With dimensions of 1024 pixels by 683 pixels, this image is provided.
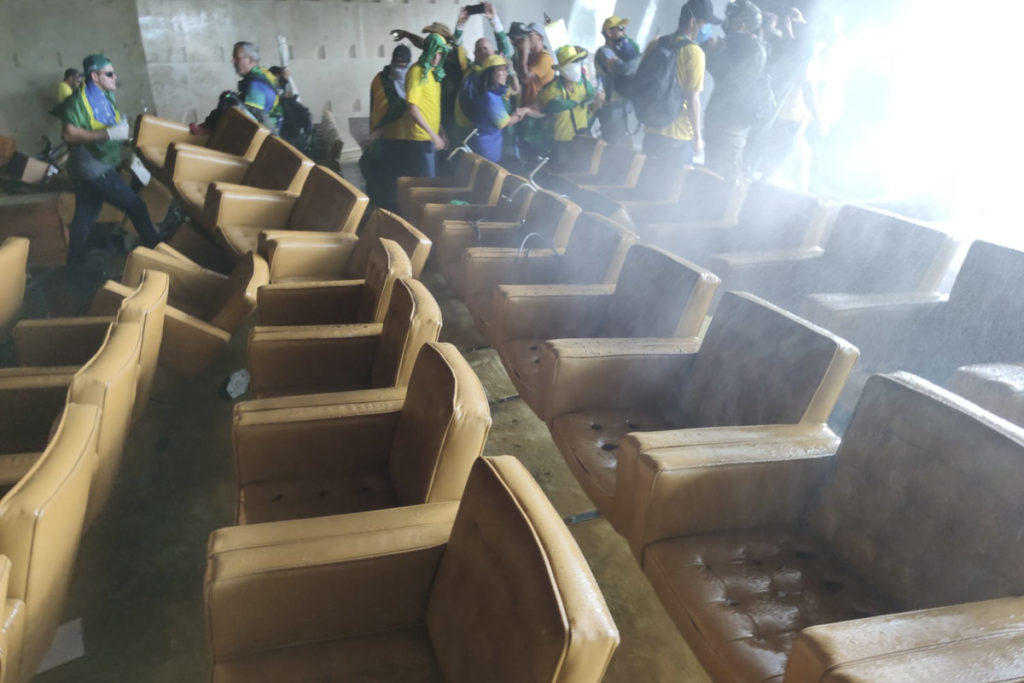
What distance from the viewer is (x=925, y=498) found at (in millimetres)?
1236

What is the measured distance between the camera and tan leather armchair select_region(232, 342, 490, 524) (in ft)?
4.47

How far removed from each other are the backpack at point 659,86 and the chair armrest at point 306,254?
235 centimetres

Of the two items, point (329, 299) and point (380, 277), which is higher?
point (380, 277)

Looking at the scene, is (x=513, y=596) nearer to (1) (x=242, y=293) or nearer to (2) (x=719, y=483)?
(2) (x=719, y=483)

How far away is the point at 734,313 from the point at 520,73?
13.7ft

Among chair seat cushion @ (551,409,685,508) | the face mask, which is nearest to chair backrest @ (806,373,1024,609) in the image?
chair seat cushion @ (551,409,685,508)

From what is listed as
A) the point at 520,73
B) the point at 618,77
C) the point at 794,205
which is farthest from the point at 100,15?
the point at 794,205

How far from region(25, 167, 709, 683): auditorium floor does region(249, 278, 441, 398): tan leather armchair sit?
509 mm

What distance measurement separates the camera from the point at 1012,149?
13.5ft

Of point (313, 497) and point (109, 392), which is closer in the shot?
point (109, 392)

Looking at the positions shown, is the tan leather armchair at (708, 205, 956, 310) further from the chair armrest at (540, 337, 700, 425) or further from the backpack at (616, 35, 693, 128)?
the backpack at (616, 35, 693, 128)

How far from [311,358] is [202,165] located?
9.79ft

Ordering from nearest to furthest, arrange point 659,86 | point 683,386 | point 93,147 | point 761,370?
point 761,370 < point 683,386 < point 93,147 < point 659,86

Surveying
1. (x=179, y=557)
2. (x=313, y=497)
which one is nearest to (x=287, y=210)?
(x=179, y=557)
